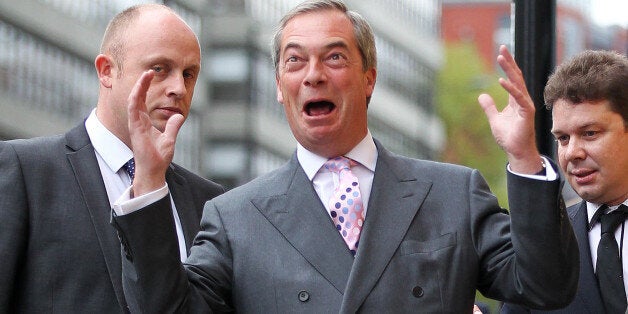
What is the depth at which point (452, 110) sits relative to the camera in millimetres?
75562

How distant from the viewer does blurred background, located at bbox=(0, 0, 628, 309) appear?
49906mm

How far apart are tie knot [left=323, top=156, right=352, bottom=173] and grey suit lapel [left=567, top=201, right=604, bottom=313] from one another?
37.8 inches

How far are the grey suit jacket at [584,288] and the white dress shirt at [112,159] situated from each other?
1.38 meters

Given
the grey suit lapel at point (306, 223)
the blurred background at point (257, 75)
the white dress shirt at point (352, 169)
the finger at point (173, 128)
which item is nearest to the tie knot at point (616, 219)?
the white dress shirt at point (352, 169)

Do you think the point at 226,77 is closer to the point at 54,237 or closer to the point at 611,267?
the point at 54,237

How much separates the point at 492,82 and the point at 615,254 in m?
72.5

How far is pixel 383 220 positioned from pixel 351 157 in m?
0.27

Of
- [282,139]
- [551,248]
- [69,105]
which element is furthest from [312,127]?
[282,139]

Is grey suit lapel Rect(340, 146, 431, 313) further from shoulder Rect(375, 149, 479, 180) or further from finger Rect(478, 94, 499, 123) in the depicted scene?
finger Rect(478, 94, 499, 123)

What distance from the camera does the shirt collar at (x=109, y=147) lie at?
475 cm

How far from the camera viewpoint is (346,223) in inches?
161

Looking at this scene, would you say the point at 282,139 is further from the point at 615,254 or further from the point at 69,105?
the point at 615,254

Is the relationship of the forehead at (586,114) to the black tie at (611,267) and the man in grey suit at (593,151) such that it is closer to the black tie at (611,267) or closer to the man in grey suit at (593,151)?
the man in grey suit at (593,151)

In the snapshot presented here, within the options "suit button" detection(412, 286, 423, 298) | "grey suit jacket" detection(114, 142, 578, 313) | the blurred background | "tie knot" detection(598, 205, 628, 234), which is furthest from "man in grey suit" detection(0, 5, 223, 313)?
the blurred background
